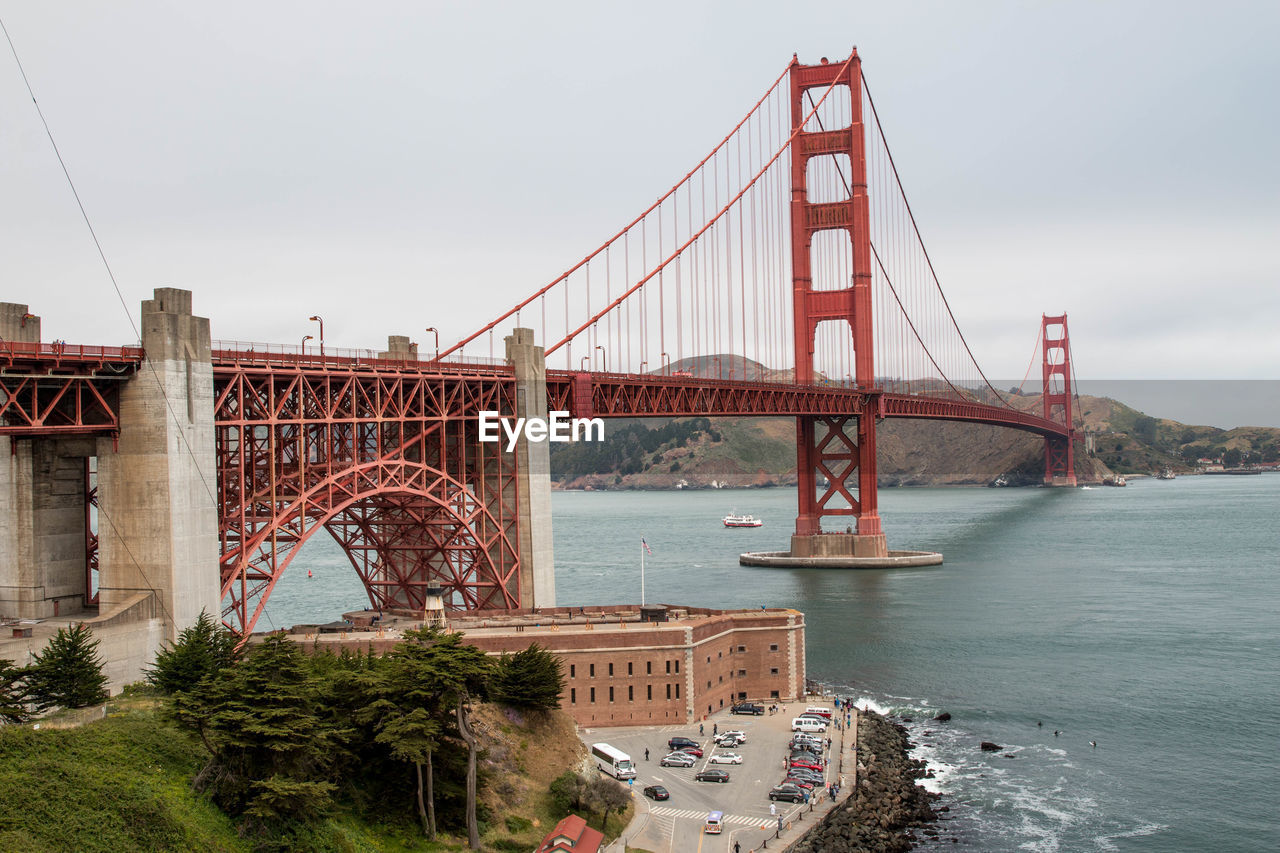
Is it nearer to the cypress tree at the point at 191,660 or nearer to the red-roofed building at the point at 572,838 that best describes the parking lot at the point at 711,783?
the red-roofed building at the point at 572,838

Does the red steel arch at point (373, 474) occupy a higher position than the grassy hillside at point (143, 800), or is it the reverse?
the red steel arch at point (373, 474)

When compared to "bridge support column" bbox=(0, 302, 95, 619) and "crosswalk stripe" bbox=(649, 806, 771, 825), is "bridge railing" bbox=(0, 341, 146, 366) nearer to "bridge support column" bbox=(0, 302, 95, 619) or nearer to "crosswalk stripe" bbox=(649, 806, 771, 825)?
"bridge support column" bbox=(0, 302, 95, 619)

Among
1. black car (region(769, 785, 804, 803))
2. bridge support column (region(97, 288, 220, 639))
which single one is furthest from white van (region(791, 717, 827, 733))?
bridge support column (region(97, 288, 220, 639))

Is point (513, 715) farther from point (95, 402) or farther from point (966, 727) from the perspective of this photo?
point (966, 727)

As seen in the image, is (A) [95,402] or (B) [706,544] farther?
(B) [706,544]

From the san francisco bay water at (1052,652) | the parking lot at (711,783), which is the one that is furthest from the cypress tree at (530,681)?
the san francisco bay water at (1052,652)

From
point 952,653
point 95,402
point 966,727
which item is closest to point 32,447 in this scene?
point 95,402

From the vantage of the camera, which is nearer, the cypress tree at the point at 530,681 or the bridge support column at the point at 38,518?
the bridge support column at the point at 38,518
